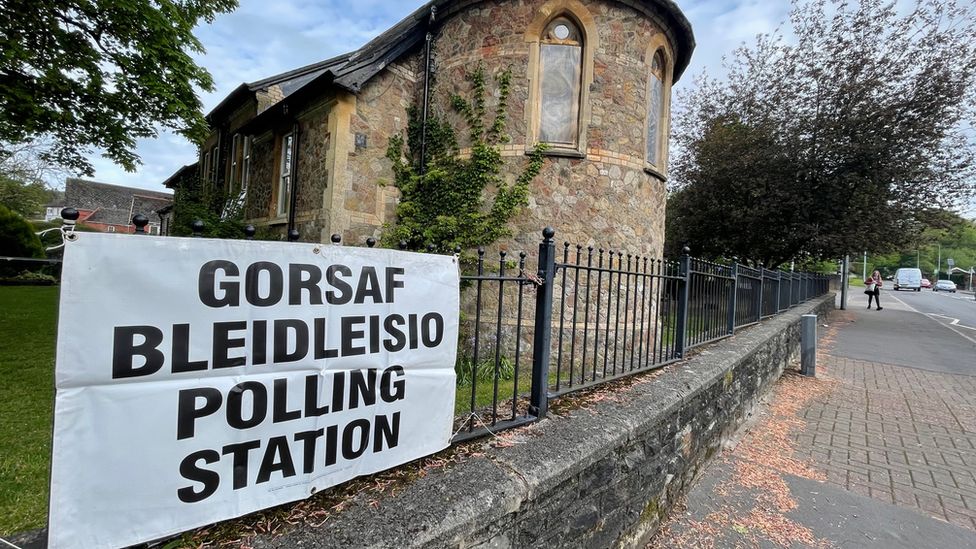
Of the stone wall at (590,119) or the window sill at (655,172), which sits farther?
the window sill at (655,172)

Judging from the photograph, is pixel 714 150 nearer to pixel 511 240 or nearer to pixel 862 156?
pixel 862 156

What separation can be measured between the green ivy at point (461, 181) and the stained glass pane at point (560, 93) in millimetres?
535

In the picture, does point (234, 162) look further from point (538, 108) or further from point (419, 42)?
point (538, 108)

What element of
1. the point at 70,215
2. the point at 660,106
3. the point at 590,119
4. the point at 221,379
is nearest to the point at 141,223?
the point at 70,215

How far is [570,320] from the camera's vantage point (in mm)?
7293

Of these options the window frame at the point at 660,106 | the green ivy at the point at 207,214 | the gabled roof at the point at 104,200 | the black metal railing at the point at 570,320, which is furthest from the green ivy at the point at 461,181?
the gabled roof at the point at 104,200

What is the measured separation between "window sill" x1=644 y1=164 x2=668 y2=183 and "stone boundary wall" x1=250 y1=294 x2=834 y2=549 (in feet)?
15.4

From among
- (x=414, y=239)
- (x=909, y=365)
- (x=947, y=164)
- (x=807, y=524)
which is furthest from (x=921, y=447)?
(x=947, y=164)

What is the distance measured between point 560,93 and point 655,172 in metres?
2.30

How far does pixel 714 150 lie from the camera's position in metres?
15.2

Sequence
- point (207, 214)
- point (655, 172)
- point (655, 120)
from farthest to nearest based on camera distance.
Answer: point (207, 214) < point (655, 120) < point (655, 172)

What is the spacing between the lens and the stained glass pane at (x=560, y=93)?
25.1 feet

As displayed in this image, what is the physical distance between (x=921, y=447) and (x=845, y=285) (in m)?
19.6

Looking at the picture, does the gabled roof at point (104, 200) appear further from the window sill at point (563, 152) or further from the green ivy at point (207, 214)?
the window sill at point (563, 152)
